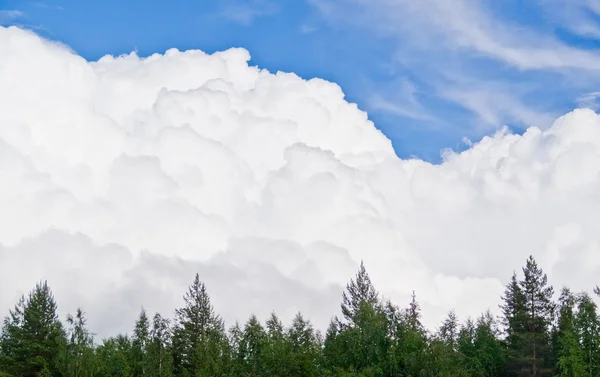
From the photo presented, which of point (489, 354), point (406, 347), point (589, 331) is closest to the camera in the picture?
point (406, 347)

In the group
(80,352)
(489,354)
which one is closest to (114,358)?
(80,352)

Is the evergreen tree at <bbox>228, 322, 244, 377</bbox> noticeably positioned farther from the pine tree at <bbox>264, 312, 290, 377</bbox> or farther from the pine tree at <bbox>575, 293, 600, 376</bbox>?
the pine tree at <bbox>575, 293, 600, 376</bbox>

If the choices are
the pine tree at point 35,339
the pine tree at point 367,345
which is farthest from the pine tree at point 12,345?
the pine tree at point 367,345

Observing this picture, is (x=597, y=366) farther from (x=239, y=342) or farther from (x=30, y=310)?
(x=30, y=310)

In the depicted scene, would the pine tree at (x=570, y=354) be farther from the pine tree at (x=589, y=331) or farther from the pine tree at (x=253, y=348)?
the pine tree at (x=253, y=348)

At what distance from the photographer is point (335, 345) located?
89.8 meters

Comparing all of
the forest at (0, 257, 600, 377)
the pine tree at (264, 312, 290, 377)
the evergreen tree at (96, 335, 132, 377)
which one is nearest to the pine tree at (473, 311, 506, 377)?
the forest at (0, 257, 600, 377)

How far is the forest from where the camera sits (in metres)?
83.8

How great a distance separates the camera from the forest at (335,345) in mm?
83750

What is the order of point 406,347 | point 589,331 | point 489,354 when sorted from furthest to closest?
point 489,354 < point 589,331 < point 406,347

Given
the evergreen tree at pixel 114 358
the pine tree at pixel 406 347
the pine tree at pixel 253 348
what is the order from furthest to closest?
the evergreen tree at pixel 114 358 → the pine tree at pixel 253 348 → the pine tree at pixel 406 347

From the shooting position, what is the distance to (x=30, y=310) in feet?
350

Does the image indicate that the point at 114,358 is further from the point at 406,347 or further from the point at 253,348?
the point at 406,347

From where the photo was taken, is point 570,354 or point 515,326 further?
point 515,326
